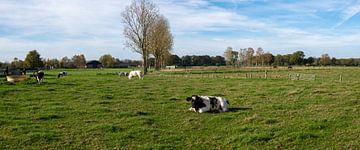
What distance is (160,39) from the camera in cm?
7656

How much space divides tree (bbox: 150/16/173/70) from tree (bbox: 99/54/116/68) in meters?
75.0

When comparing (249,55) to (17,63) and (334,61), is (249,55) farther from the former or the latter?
(17,63)

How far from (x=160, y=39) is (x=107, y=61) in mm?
83783

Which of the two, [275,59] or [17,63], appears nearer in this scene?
[17,63]

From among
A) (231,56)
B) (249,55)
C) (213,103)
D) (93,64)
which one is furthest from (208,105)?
(93,64)

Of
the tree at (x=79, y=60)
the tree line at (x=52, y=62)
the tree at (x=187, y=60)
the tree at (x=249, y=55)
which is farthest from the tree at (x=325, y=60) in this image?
the tree at (x=79, y=60)

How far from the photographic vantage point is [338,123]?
11102mm

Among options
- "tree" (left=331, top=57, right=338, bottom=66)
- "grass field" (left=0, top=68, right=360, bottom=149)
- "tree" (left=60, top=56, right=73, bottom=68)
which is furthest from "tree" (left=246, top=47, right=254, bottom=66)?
"grass field" (left=0, top=68, right=360, bottom=149)

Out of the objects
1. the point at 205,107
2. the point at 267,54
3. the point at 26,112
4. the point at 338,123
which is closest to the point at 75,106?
the point at 26,112

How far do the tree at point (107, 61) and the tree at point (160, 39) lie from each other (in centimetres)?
7504

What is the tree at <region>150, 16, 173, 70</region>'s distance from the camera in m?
73.5

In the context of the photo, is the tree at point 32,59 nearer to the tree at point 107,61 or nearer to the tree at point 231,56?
the tree at point 107,61

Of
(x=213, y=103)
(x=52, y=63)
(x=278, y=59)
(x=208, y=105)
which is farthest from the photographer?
(x=278, y=59)

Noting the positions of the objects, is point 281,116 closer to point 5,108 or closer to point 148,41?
point 5,108
